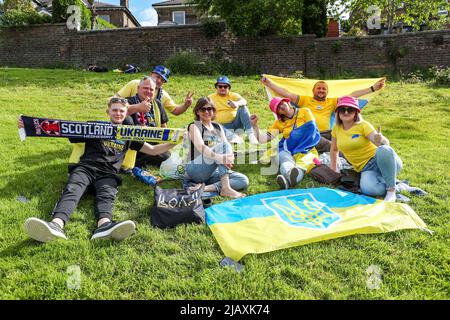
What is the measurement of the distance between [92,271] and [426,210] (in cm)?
350

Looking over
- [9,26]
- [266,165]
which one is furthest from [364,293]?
[9,26]

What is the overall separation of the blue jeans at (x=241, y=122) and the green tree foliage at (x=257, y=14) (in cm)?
Result: 1008

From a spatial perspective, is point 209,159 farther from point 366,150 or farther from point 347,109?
point 366,150

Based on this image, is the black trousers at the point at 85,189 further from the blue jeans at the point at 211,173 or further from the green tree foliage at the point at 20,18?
the green tree foliage at the point at 20,18

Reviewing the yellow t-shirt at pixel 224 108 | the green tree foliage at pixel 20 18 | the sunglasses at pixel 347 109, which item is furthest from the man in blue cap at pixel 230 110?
the green tree foliage at pixel 20 18

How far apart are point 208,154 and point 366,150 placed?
2.06 m

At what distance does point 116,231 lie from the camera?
10.3 ft

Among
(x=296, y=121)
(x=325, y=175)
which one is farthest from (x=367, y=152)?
(x=296, y=121)

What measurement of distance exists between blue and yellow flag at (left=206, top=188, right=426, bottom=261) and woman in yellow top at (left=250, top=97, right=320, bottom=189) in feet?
3.44

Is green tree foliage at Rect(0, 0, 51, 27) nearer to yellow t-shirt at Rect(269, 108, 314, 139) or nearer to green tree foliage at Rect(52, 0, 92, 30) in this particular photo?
green tree foliage at Rect(52, 0, 92, 30)

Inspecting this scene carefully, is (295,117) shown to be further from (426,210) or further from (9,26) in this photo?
(9,26)

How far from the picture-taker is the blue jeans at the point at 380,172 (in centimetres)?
411

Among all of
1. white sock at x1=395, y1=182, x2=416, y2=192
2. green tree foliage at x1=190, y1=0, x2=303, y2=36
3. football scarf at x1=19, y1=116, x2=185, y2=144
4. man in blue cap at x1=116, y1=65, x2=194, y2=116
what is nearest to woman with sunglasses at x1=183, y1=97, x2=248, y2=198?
football scarf at x1=19, y1=116, x2=185, y2=144

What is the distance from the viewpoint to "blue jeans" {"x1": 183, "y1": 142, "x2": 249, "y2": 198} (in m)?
4.38
